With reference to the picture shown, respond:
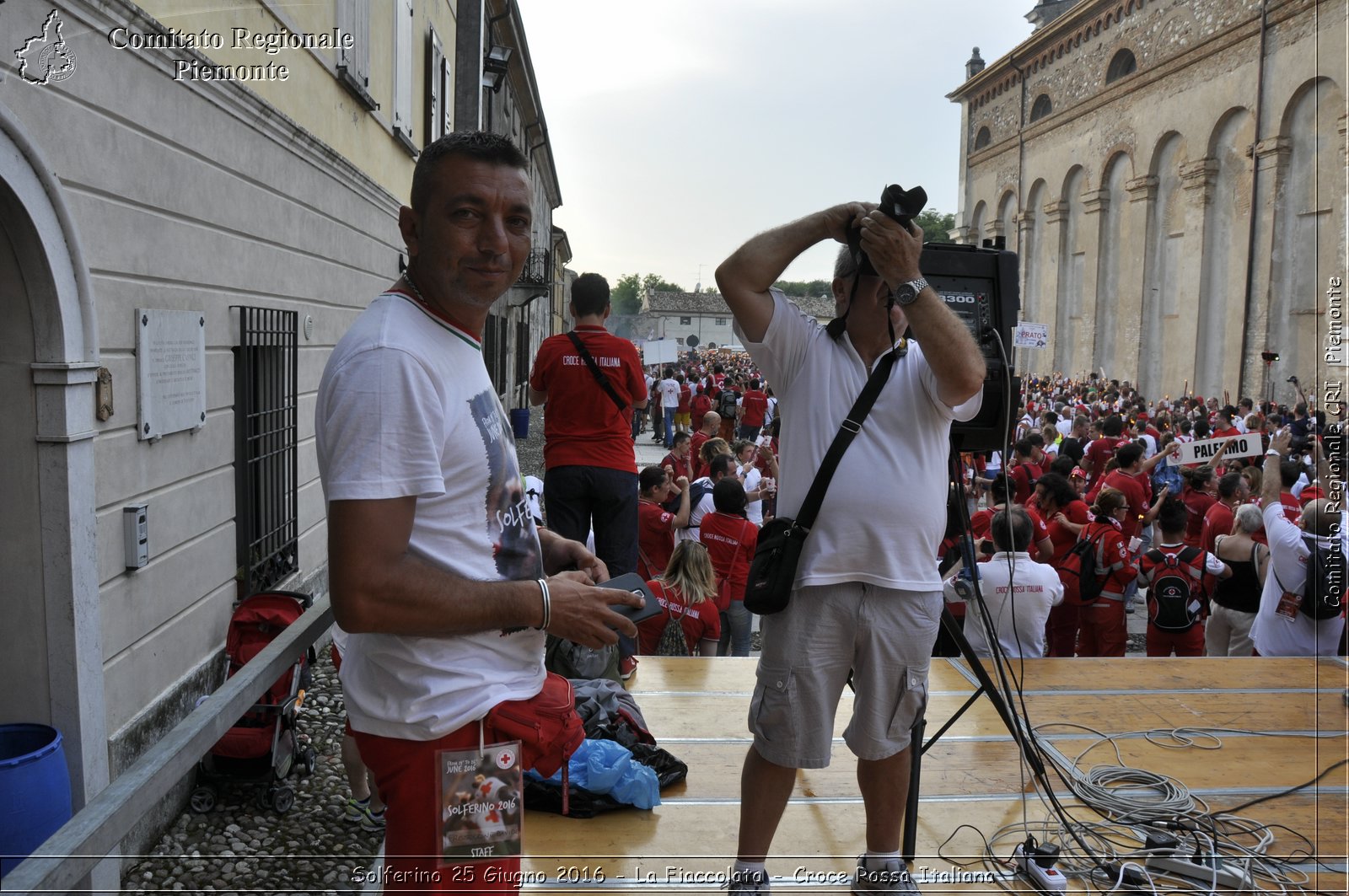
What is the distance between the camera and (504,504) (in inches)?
73.9

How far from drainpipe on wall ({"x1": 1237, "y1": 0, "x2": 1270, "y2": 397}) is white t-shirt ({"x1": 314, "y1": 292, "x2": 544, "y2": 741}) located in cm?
2804

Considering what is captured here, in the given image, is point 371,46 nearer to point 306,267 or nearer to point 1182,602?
point 306,267

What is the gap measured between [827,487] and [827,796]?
5.61 ft

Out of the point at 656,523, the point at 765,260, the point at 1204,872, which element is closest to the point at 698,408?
the point at 656,523

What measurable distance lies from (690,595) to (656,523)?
1.46 meters

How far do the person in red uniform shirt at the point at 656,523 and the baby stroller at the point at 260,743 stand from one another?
303cm

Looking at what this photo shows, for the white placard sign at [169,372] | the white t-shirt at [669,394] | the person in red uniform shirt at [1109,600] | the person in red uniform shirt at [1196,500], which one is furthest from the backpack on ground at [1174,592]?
the white t-shirt at [669,394]

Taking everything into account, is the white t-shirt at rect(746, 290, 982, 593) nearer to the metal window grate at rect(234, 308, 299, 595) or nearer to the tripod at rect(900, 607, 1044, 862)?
the tripod at rect(900, 607, 1044, 862)

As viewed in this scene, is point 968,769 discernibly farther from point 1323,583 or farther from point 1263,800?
point 1323,583

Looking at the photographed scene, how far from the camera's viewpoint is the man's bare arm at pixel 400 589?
160 centimetres

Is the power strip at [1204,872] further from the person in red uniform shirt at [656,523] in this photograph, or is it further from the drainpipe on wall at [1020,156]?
the drainpipe on wall at [1020,156]


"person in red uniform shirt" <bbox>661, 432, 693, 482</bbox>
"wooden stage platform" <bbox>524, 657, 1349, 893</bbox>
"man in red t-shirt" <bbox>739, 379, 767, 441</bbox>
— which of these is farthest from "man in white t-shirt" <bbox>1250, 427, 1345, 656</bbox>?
"man in red t-shirt" <bbox>739, 379, 767, 441</bbox>

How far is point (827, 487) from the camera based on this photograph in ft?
9.07

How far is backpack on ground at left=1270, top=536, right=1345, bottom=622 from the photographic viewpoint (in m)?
5.24
